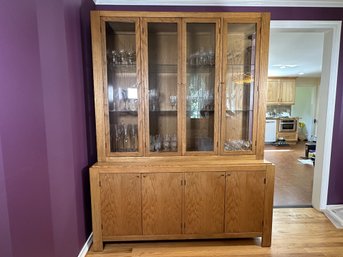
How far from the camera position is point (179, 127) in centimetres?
210

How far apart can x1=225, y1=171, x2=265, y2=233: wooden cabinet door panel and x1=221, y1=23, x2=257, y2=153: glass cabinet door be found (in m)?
0.29

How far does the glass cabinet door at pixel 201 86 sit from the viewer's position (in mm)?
2076

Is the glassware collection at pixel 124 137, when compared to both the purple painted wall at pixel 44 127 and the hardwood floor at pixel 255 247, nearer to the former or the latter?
the purple painted wall at pixel 44 127

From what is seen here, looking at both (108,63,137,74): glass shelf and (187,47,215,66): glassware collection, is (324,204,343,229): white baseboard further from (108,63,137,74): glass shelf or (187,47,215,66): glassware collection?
(108,63,137,74): glass shelf

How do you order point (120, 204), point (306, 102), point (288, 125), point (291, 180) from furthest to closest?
point (306, 102) → point (288, 125) → point (291, 180) → point (120, 204)

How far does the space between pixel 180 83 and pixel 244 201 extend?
1.31 meters

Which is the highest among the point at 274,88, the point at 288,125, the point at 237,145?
the point at 274,88

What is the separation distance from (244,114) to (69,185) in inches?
71.2

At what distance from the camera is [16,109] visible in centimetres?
116

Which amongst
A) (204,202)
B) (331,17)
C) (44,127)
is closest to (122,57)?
(44,127)

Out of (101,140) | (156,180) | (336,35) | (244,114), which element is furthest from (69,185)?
(336,35)

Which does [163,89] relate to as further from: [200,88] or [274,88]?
[274,88]

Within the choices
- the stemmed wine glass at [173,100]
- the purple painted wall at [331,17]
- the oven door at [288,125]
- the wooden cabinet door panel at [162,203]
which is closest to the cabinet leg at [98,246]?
the wooden cabinet door panel at [162,203]

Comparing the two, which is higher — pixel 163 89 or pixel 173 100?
pixel 163 89
